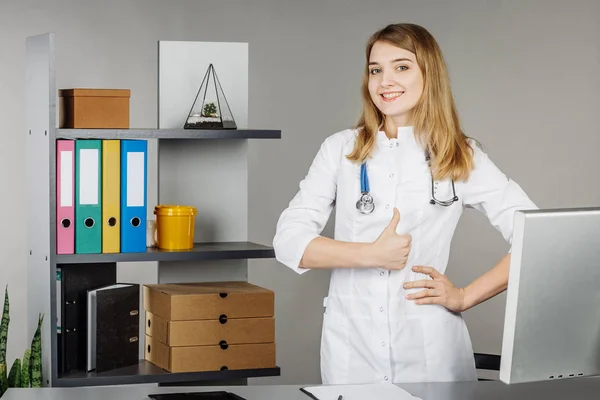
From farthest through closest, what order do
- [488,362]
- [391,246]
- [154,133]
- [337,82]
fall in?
[337,82]
[154,133]
[488,362]
[391,246]

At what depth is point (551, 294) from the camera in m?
1.63

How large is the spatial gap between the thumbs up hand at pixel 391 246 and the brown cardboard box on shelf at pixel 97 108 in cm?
119

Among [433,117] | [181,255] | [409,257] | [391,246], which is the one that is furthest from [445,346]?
[181,255]

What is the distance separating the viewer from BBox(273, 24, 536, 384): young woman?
2.44 metres

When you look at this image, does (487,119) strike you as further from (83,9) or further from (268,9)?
(83,9)

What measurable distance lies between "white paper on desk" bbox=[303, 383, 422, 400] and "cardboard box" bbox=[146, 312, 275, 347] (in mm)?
1042

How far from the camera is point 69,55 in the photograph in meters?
4.86

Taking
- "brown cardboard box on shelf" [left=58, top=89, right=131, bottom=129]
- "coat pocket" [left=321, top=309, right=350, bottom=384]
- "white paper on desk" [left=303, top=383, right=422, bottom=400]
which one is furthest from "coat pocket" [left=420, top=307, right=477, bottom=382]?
"brown cardboard box on shelf" [left=58, top=89, right=131, bottom=129]

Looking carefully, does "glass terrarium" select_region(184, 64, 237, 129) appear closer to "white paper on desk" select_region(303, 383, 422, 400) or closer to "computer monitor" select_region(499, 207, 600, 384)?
"white paper on desk" select_region(303, 383, 422, 400)

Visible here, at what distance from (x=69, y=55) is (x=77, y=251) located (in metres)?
2.14

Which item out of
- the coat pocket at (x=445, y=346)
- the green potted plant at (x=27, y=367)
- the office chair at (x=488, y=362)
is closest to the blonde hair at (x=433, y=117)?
the coat pocket at (x=445, y=346)

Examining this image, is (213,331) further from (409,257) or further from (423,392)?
(423,392)

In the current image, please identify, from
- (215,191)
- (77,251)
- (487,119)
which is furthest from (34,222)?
(487,119)

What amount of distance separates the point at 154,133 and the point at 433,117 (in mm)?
1017
